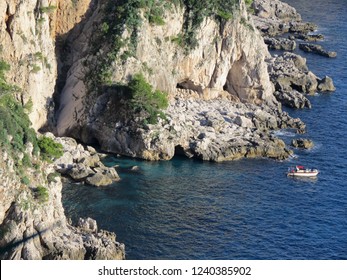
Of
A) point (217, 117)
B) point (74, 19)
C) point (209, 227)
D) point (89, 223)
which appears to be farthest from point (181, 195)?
point (74, 19)

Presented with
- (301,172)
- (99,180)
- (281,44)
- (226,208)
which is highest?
(281,44)

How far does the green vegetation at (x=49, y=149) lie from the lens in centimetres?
8088

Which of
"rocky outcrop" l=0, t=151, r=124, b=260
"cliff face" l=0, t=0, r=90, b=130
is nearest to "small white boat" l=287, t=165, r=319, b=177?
"rocky outcrop" l=0, t=151, r=124, b=260

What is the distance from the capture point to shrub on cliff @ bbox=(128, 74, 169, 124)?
3826 inches

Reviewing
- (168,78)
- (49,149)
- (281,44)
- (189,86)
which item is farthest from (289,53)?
(49,149)

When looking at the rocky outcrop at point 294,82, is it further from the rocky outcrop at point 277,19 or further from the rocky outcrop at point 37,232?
the rocky outcrop at point 37,232

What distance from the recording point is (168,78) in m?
105

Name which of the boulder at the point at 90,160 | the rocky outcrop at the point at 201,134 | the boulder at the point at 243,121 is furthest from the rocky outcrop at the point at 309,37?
the boulder at the point at 90,160

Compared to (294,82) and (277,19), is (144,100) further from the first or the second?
(277,19)

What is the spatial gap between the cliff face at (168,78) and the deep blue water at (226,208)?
11.9 ft

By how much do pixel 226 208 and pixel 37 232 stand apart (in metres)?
24.0

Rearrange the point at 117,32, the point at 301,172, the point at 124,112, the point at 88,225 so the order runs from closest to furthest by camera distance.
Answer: the point at 88,225
the point at 301,172
the point at 124,112
the point at 117,32

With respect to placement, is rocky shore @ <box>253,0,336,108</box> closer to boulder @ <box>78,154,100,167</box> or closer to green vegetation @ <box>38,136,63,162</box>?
boulder @ <box>78,154,100,167</box>

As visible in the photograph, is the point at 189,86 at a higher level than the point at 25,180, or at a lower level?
higher
